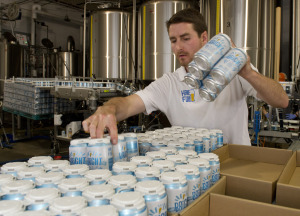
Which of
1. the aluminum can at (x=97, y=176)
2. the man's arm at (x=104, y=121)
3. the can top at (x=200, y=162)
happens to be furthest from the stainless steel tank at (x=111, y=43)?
the aluminum can at (x=97, y=176)

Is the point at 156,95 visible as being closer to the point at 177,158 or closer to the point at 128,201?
the point at 177,158

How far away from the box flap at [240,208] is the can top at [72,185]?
431mm

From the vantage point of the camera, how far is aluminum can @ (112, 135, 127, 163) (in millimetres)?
1186

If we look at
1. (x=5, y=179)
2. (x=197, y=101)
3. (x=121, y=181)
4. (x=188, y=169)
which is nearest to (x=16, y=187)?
(x=5, y=179)

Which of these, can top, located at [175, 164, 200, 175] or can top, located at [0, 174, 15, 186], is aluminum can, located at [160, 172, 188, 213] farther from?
can top, located at [0, 174, 15, 186]

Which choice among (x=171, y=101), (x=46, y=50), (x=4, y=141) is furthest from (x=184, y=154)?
(x=46, y=50)

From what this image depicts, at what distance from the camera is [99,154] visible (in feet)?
3.56

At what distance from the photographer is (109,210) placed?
2.17 feet

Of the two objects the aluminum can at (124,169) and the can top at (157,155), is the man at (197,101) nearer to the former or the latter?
the can top at (157,155)

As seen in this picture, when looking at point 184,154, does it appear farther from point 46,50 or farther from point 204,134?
point 46,50

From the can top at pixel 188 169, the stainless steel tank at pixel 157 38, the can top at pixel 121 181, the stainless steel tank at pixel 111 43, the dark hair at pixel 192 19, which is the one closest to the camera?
the can top at pixel 121 181

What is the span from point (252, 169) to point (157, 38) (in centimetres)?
440

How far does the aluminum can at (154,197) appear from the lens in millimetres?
753

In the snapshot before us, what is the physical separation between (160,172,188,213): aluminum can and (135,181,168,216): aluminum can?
5 centimetres
